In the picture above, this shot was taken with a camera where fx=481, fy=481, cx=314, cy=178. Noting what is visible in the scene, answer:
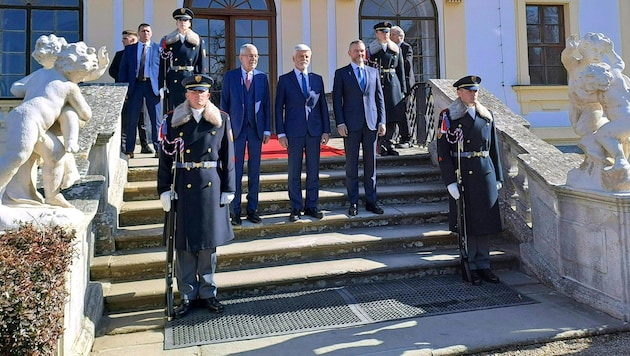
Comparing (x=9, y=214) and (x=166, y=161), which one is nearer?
(x=9, y=214)

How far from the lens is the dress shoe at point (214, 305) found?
3818mm

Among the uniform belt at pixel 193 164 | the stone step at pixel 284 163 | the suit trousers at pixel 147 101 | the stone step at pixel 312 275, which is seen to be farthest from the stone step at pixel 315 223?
the suit trousers at pixel 147 101

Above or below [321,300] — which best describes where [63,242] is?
above

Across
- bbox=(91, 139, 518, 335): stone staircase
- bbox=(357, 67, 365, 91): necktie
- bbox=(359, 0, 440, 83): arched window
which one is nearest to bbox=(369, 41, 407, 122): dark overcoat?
bbox=(91, 139, 518, 335): stone staircase

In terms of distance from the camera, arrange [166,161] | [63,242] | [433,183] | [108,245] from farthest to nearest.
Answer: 1. [433,183]
2. [108,245]
3. [166,161]
4. [63,242]

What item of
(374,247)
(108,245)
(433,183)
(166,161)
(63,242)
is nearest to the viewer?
(63,242)

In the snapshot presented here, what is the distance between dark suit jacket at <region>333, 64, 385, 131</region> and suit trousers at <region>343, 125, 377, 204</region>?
0.29ft

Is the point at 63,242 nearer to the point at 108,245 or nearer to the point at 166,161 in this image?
the point at 166,161

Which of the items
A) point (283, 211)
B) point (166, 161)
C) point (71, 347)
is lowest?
point (71, 347)

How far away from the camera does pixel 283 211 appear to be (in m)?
5.43

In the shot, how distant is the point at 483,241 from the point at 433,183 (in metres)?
1.82

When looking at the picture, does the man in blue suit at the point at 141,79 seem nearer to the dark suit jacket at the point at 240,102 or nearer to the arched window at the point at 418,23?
the dark suit jacket at the point at 240,102

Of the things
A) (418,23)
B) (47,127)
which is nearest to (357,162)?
(47,127)

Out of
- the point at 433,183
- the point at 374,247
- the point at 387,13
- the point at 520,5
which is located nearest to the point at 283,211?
the point at 374,247
